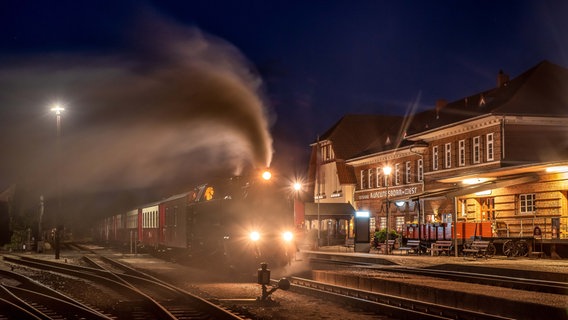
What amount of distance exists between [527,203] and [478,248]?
595 cm

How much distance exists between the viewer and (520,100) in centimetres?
4216

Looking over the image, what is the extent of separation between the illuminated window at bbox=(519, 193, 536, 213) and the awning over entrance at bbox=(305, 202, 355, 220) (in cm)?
1667

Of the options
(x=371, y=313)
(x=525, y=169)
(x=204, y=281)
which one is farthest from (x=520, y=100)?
(x=371, y=313)

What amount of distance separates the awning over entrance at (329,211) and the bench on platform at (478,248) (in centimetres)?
1847

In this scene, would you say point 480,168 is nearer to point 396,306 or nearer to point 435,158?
point 435,158

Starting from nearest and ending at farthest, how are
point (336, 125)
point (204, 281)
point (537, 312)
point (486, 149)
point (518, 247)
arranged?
point (537, 312), point (204, 281), point (518, 247), point (486, 149), point (336, 125)

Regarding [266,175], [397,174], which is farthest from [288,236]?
[397,174]

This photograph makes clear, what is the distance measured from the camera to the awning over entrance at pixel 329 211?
50.9 meters

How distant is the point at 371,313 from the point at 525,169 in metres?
20.5

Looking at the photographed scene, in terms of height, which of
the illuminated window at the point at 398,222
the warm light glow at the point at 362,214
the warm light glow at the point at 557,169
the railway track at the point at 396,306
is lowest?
the railway track at the point at 396,306

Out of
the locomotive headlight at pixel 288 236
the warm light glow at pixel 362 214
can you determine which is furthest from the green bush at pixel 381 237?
the locomotive headlight at pixel 288 236

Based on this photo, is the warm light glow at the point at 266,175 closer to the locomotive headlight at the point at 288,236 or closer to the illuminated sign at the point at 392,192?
the locomotive headlight at the point at 288,236

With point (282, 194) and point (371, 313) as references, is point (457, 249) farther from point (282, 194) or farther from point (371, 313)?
point (371, 313)

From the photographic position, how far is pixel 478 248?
32281mm
